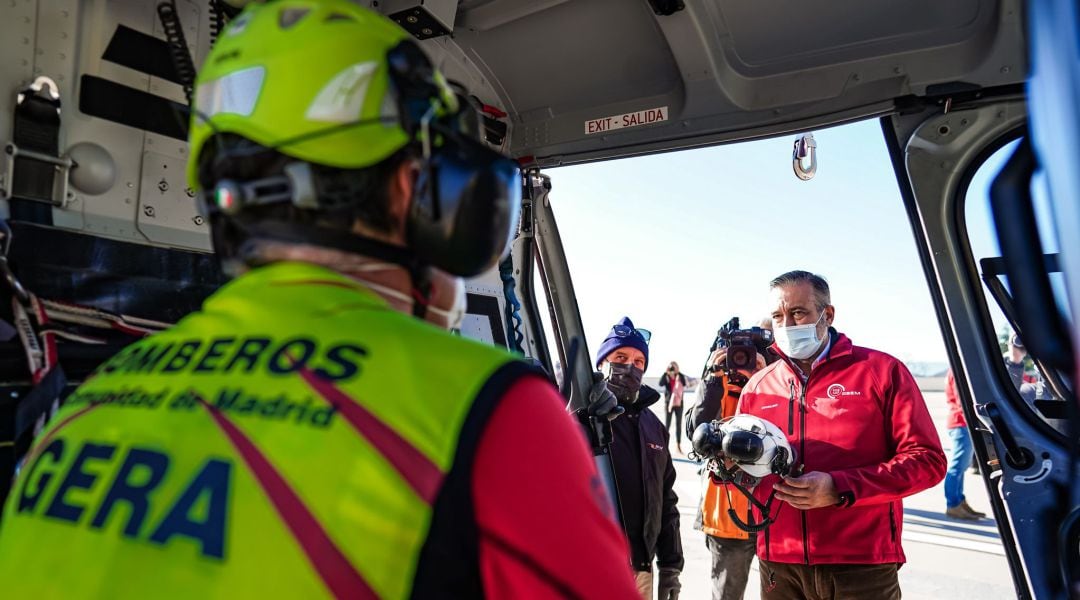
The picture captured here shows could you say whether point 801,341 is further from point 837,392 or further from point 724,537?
point 724,537

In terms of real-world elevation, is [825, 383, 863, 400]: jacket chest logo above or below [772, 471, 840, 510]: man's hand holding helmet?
above

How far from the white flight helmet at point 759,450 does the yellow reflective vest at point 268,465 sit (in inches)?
82.2

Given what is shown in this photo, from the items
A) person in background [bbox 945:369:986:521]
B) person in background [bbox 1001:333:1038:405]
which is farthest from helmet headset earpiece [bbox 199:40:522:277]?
person in background [bbox 945:369:986:521]

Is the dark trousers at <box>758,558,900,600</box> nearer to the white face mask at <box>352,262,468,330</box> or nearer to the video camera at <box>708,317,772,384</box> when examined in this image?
the video camera at <box>708,317,772,384</box>

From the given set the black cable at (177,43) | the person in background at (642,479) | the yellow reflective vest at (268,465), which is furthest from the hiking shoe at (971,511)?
the yellow reflective vest at (268,465)

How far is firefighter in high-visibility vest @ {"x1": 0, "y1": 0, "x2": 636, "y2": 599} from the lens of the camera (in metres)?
0.66

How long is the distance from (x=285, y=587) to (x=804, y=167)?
9.13ft

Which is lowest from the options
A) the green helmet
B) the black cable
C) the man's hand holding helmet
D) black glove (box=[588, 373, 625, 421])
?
the man's hand holding helmet

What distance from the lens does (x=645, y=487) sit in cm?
353

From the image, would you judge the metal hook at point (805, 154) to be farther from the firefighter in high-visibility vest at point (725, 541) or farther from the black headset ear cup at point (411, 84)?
the black headset ear cup at point (411, 84)

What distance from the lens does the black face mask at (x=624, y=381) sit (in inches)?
150

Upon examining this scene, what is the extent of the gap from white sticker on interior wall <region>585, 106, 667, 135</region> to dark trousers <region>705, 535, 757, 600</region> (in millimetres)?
2174

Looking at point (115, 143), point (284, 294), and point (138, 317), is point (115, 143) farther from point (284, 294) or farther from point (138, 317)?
point (284, 294)

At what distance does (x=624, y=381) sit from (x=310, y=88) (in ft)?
10.3
